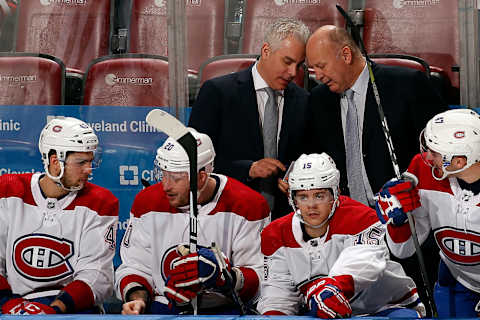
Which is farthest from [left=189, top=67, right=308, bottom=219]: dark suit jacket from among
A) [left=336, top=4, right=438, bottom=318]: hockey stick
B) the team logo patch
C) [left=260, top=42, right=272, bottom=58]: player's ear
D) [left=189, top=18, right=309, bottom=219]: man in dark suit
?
the team logo patch

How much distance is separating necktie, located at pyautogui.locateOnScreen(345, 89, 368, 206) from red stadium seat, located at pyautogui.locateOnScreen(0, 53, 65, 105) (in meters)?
1.20

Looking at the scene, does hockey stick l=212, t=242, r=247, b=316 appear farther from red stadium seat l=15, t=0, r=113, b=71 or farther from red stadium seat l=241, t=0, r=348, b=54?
red stadium seat l=15, t=0, r=113, b=71

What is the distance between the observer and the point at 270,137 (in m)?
2.99

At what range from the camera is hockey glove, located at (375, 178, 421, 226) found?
7.72 ft

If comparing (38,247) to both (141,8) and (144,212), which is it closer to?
(144,212)

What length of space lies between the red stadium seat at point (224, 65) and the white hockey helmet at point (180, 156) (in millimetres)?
503

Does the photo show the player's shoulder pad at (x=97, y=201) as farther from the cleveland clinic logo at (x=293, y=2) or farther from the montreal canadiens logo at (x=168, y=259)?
the cleveland clinic logo at (x=293, y=2)

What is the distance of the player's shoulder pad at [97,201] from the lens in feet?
8.91

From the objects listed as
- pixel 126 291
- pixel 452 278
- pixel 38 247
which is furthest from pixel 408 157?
pixel 38 247

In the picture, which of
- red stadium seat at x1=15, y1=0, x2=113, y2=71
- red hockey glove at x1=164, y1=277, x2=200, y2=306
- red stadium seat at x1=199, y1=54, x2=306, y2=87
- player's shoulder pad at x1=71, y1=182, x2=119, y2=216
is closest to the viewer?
red hockey glove at x1=164, y1=277, x2=200, y2=306

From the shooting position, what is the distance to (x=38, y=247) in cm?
268

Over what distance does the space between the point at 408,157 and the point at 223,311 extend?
915mm

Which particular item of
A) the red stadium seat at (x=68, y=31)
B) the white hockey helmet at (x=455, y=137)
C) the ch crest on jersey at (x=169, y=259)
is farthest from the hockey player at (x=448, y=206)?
the red stadium seat at (x=68, y=31)

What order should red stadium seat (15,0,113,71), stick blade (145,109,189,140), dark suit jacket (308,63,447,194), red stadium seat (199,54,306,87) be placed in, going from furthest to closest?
red stadium seat (15,0,113,71) < red stadium seat (199,54,306,87) < dark suit jacket (308,63,447,194) < stick blade (145,109,189,140)
